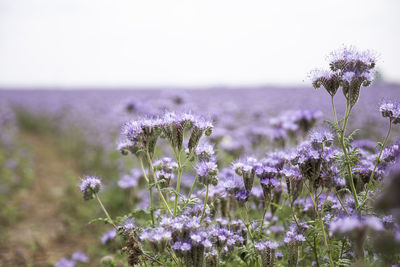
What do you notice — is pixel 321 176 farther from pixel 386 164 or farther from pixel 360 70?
pixel 360 70

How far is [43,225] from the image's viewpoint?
19.8 feet

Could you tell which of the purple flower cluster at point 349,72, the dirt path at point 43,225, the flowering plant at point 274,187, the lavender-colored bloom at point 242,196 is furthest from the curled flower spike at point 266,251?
the dirt path at point 43,225

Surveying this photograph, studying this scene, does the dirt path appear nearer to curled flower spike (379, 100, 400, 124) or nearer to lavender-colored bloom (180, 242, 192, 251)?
lavender-colored bloom (180, 242, 192, 251)

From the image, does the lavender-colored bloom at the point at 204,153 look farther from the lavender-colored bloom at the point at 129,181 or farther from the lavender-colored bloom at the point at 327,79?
the lavender-colored bloom at the point at 129,181

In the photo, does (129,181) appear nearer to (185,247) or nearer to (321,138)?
(185,247)

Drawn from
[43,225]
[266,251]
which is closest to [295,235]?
[266,251]

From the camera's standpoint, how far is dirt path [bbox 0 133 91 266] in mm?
4797

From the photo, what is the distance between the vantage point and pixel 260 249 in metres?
2.27

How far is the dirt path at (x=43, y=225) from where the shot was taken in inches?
189

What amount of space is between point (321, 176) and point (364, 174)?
46 centimetres

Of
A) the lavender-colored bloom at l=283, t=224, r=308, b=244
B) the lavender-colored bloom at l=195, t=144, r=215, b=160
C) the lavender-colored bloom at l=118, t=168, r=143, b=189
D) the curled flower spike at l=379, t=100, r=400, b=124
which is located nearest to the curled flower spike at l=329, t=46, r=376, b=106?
the curled flower spike at l=379, t=100, r=400, b=124

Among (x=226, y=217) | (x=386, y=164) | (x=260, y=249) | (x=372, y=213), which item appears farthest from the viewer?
(x=226, y=217)

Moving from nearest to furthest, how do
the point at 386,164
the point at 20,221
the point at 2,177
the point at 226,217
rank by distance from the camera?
the point at 386,164, the point at 226,217, the point at 20,221, the point at 2,177

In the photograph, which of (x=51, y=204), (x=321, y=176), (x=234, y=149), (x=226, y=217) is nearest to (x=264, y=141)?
(x=234, y=149)
